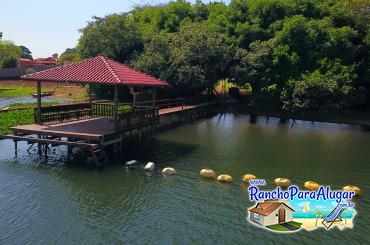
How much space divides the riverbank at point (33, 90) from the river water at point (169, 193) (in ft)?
139

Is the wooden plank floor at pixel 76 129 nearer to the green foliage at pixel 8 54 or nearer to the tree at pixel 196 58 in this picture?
the tree at pixel 196 58

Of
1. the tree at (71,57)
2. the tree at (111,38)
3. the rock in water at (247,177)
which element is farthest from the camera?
the tree at (71,57)

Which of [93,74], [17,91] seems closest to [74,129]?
[93,74]

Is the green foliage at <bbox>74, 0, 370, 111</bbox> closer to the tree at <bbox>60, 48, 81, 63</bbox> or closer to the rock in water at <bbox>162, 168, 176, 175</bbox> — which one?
the tree at <bbox>60, 48, 81, 63</bbox>

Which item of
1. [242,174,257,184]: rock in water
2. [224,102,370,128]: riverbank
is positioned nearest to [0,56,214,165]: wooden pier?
[242,174,257,184]: rock in water

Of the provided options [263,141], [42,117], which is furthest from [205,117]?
[42,117]

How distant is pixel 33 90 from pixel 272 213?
73404 mm

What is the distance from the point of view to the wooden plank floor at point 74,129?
21156 mm

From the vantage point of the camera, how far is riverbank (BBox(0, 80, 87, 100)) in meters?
67.3

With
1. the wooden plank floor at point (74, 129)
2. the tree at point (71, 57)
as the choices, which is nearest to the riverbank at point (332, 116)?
the wooden plank floor at point (74, 129)

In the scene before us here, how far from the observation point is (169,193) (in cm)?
1684

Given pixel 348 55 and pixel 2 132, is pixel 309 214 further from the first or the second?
pixel 348 55

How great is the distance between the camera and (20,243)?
1191 centimetres

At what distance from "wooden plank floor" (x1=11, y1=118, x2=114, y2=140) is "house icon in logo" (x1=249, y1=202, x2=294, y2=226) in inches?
407
